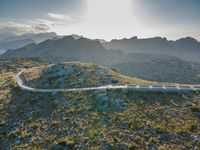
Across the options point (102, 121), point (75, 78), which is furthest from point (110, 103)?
point (75, 78)

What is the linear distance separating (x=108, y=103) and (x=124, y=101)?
3.99 metres

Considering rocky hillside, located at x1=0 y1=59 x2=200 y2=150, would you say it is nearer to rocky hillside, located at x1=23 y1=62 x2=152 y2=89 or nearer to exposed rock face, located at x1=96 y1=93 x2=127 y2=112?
exposed rock face, located at x1=96 y1=93 x2=127 y2=112

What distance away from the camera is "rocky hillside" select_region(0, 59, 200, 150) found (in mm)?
39188

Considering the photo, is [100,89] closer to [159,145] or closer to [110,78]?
[110,78]

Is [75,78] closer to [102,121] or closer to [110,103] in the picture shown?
[110,103]

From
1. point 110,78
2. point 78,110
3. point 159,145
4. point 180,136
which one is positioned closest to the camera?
point 159,145

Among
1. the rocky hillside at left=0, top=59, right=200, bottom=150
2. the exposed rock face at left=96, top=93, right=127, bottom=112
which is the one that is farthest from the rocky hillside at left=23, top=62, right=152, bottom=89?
the exposed rock face at left=96, top=93, right=127, bottom=112

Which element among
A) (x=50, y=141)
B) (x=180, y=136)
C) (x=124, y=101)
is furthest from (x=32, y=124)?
(x=180, y=136)

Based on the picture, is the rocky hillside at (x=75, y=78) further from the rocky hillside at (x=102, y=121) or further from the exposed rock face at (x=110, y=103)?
the exposed rock face at (x=110, y=103)

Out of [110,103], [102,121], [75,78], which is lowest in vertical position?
[102,121]

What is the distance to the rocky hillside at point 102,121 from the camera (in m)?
39.2

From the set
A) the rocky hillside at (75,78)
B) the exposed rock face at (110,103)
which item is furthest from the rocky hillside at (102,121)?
the rocky hillside at (75,78)

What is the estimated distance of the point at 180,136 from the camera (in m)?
40.3

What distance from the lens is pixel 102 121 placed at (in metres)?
46.3
